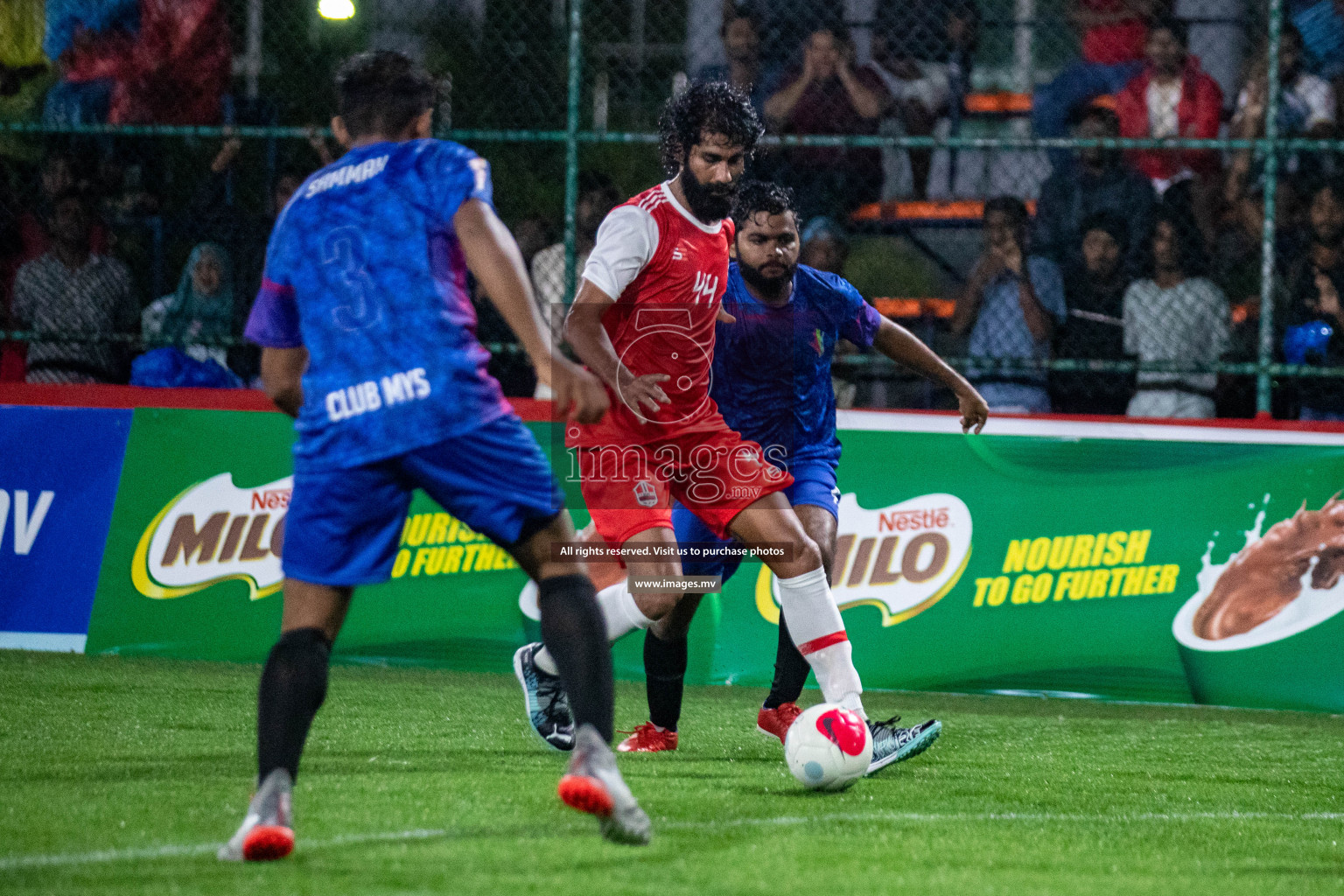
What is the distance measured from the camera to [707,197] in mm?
5156

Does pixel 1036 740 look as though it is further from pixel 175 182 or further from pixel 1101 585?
pixel 175 182

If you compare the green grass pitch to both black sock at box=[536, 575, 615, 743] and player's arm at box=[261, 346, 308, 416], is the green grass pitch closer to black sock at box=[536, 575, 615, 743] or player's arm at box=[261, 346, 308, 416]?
black sock at box=[536, 575, 615, 743]

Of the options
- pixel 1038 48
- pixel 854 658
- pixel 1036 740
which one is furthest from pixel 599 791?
pixel 1038 48

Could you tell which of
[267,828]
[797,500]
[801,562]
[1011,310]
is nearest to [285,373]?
[267,828]

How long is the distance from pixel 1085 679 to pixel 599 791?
4.39 meters

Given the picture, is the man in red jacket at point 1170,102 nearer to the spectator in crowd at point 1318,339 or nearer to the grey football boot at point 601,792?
the spectator in crowd at point 1318,339

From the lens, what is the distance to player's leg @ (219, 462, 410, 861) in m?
3.54

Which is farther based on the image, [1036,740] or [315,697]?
[1036,740]

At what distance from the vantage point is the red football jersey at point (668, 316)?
16.8ft

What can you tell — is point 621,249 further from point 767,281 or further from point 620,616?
point 620,616

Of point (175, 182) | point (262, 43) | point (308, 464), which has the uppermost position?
point (262, 43)

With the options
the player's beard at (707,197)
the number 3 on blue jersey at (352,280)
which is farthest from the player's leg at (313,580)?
the player's beard at (707,197)

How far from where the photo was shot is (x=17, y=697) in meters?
6.19

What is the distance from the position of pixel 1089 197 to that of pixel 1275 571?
2.51m
